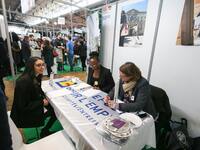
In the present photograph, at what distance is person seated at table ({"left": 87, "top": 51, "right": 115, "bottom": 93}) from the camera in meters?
2.30

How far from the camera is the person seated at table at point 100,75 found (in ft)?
7.54

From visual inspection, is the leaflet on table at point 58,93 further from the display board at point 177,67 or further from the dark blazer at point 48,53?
the dark blazer at point 48,53

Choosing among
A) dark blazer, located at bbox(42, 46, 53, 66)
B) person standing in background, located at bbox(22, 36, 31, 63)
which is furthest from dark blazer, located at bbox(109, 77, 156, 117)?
person standing in background, located at bbox(22, 36, 31, 63)

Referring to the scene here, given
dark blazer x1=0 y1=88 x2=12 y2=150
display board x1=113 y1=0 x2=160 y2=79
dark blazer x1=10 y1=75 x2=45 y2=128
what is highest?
display board x1=113 y1=0 x2=160 y2=79

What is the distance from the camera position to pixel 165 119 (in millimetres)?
1941

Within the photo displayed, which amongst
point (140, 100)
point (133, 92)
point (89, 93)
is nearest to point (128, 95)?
point (133, 92)

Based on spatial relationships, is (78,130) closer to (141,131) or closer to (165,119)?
(141,131)

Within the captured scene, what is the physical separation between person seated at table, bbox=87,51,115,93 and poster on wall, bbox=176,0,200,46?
1.21 meters

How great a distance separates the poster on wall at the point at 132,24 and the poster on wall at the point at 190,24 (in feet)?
2.36

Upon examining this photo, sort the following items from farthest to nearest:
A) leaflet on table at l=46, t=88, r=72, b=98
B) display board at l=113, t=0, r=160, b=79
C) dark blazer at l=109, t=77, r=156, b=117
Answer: display board at l=113, t=0, r=160, b=79 → leaflet on table at l=46, t=88, r=72, b=98 → dark blazer at l=109, t=77, r=156, b=117

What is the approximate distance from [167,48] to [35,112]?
211 centimetres

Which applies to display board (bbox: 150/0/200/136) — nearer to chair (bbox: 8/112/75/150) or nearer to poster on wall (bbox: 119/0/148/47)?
poster on wall (bbox: 119/0/148/47)

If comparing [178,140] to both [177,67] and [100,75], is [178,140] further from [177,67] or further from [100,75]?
[100,75]

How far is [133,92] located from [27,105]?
124cm
